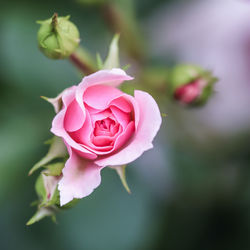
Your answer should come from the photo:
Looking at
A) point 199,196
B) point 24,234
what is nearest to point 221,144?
point 199,196

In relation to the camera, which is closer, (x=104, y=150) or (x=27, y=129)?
(x=104, y=150)

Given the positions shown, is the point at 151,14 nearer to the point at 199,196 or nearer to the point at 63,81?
the point at 63,81

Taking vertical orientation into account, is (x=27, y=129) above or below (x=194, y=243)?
above

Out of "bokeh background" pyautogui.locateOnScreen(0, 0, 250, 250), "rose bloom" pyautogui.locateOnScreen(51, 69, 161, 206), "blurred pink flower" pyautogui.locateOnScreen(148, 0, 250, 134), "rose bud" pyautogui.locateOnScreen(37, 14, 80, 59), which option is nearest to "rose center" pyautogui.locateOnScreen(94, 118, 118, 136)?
"rose bloom" pyautogui.locateOnScreen(51, 69, 161, 206)

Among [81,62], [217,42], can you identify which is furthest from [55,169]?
[217,42]

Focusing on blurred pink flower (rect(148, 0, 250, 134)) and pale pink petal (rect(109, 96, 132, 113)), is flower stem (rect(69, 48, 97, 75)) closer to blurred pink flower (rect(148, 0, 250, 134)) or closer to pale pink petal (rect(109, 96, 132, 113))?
pale pink petal (rect(109, 96, 132, 113))

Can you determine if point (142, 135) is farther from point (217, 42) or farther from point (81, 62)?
point (217, 42)

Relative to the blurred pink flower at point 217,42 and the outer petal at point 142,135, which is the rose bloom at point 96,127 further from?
the blurred pink flower at point 217,42
